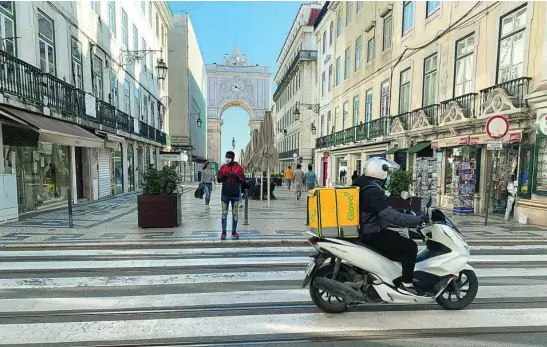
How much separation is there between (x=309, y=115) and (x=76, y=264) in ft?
120

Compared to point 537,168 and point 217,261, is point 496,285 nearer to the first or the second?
point 217,261

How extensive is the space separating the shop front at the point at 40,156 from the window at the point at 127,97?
21.1ft

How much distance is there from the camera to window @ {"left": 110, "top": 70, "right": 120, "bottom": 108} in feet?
59.0

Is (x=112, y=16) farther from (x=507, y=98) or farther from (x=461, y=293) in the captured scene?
(x=461, y=293)

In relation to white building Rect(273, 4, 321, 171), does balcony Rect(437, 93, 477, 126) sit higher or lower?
lower

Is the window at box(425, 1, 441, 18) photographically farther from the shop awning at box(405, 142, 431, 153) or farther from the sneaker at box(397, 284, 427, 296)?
the sneaker at box(397, 284, 427, 296)

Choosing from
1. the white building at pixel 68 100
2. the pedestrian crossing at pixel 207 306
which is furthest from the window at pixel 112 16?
the pedestrian crossing at pixel 207 306

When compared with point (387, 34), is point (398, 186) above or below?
below

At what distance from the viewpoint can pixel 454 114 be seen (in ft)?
42.1

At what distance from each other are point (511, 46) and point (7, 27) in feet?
53.0

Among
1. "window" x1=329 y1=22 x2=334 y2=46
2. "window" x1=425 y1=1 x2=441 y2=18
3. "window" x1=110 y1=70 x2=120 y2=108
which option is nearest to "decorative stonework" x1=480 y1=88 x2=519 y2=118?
"window" x1=425 y1=1 x2=441 y2=18

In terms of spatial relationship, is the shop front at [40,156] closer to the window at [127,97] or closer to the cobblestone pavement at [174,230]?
the cobblestone pavement at [174,230]

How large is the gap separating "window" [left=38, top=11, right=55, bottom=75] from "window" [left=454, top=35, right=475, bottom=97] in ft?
52.5

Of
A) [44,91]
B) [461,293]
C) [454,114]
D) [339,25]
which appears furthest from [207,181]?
[339,25]
